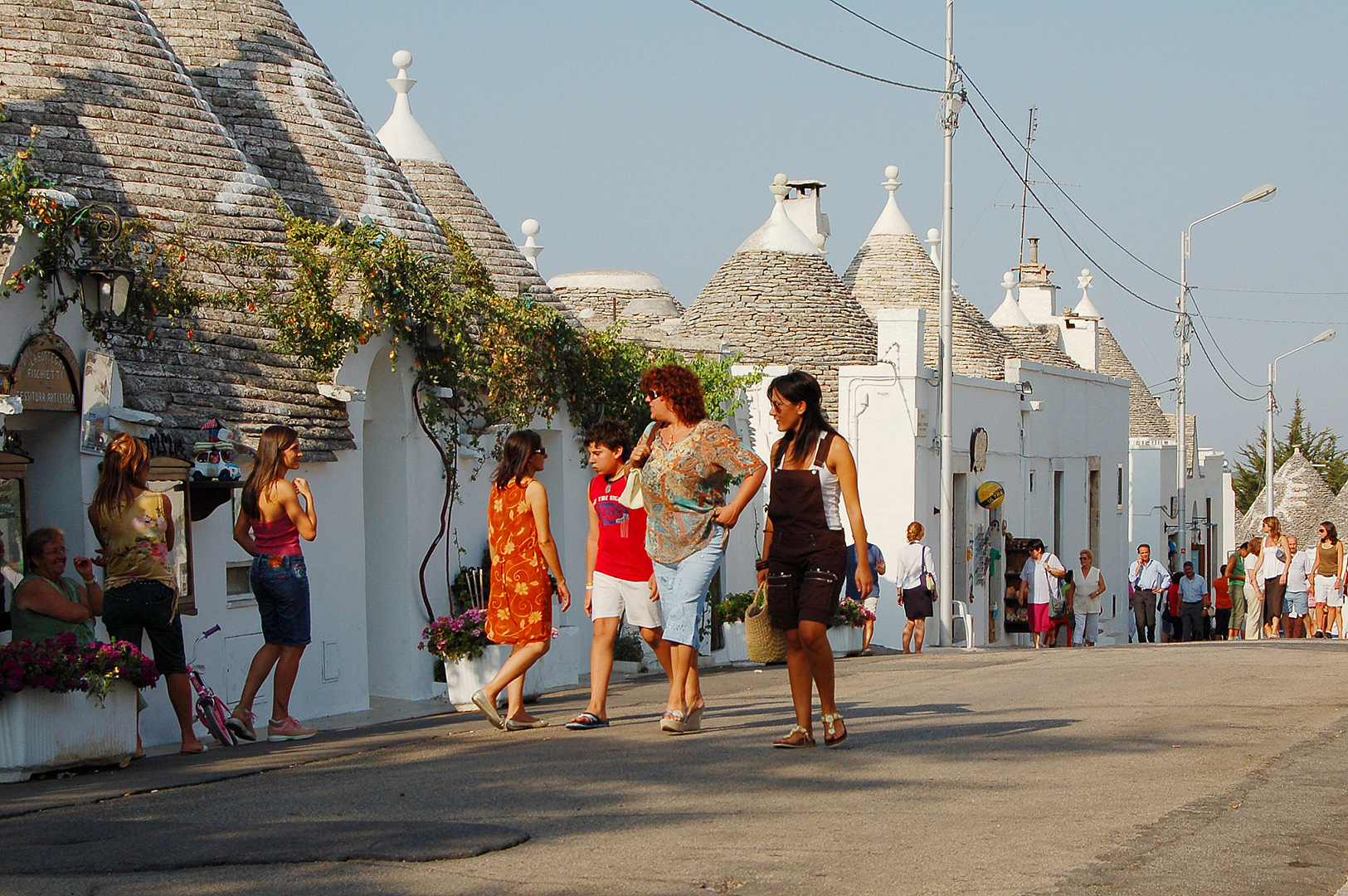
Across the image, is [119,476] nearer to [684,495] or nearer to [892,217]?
[684,495]

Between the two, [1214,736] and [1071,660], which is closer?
[1214,736]

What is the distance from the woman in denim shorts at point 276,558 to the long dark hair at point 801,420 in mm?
2880

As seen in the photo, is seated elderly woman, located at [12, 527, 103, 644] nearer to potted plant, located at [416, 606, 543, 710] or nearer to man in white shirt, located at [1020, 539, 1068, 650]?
potted plant, located at [416, 606, 543, 710]

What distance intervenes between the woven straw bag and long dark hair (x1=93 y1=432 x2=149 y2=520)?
3.44m

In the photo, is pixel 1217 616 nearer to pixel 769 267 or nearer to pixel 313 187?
pixel 769 267

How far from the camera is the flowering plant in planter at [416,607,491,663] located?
11555mm

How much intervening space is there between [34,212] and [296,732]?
3.42 meters


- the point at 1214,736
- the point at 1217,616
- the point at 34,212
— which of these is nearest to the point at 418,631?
the point at 34,212

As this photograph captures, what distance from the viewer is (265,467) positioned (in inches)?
369

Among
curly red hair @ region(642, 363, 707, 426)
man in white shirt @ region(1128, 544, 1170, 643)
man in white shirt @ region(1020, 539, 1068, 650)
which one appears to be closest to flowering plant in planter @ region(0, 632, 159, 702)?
curly red hair @ region(642, 363, 707, 426)

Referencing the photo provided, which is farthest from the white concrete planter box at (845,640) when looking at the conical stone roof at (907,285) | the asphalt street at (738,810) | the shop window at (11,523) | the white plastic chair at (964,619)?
the conical stone roof at (907,285)

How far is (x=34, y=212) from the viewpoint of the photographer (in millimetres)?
9438

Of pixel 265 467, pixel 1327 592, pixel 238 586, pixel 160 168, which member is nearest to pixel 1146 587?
pixel 1327 592

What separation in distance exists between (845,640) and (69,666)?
11871 mm
